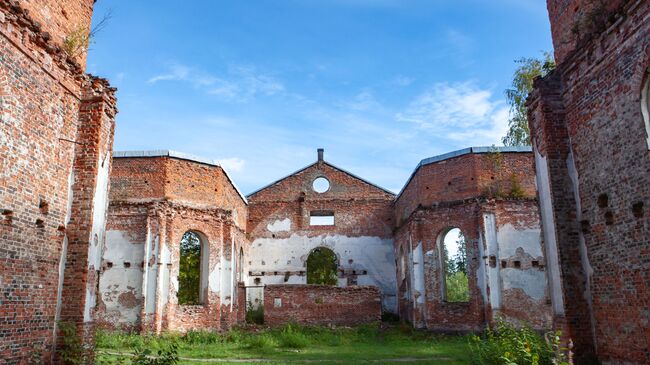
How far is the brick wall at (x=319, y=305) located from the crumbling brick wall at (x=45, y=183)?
38.4ft

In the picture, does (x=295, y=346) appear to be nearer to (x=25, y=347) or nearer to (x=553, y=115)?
(x=25, y=347)

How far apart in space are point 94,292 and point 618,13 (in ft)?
31.0

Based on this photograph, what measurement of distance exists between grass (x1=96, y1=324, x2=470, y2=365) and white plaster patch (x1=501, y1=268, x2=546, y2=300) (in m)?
2.41

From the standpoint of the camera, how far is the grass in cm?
1278

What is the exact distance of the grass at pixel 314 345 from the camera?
1278 centimetres

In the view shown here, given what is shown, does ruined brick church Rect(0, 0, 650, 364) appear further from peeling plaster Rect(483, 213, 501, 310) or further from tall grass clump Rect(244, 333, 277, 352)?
peeling plaster Rect(483, 213, 501, 310)

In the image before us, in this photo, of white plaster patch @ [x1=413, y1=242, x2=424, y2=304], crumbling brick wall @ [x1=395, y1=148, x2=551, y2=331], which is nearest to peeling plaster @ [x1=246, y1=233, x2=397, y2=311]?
crumbling brick wall @ [x1=395, y1=148, x2=551, y2=331]

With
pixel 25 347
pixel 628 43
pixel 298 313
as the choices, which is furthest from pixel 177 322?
pixel 628 43

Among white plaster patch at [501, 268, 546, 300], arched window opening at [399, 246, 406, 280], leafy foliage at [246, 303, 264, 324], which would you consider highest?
arched window opening at [399, 246, 406, 280]

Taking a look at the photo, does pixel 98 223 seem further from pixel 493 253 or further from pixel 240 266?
pixel 240 266

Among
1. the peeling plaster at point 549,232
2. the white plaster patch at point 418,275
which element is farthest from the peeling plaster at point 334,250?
the peeling plaster at point 549,232

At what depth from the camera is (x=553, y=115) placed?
9.16 meters

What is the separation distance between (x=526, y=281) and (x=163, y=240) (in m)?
12.3

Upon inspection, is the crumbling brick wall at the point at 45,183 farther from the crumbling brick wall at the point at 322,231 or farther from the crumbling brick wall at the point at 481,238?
the crumbling brick wall at the point at 322,231
